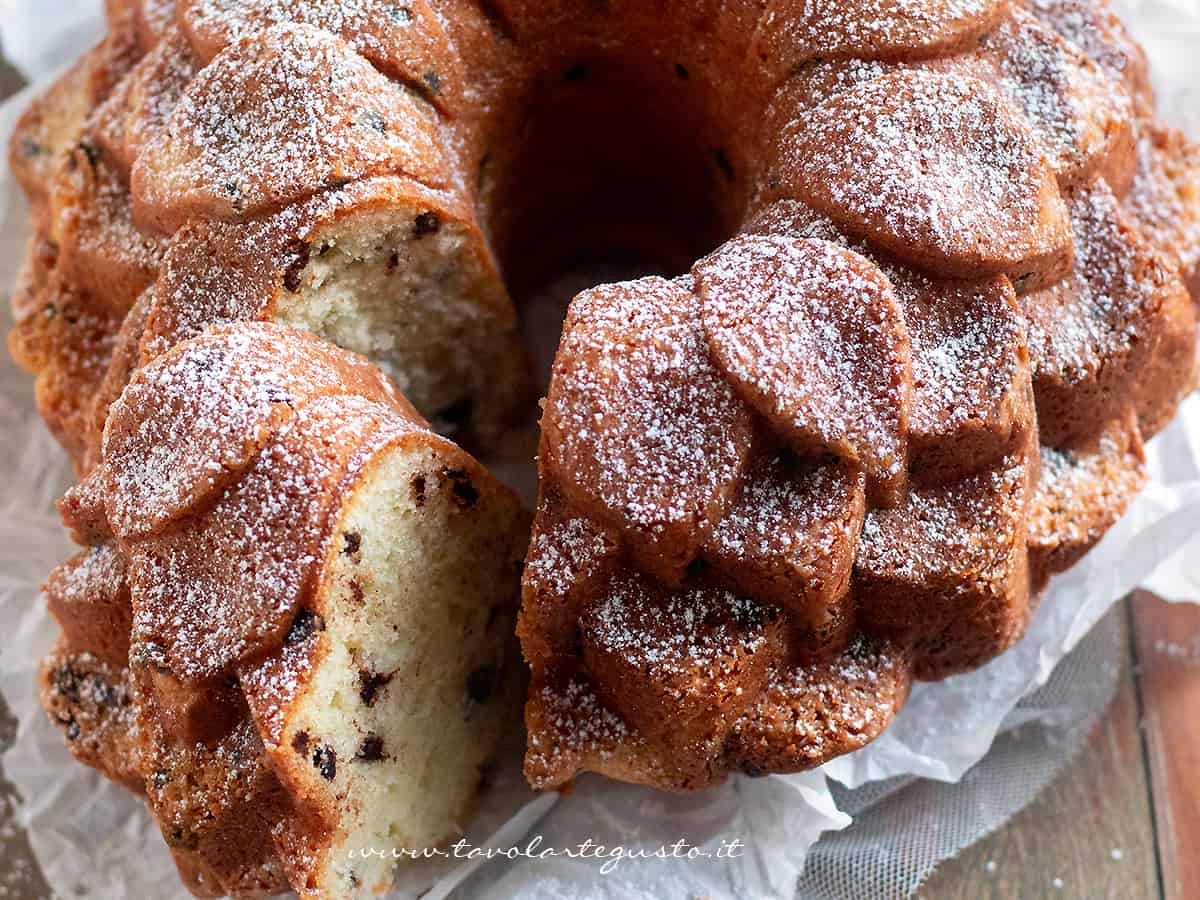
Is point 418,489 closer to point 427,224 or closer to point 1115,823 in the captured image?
point 427,224

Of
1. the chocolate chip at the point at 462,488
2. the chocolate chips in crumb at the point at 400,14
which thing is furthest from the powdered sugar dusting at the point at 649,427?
the chocolate chips in crumb at the point at 400,14

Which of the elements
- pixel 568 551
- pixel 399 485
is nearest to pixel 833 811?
pixel 568 551

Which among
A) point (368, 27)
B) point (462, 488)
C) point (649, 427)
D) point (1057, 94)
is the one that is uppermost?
point (368, 27)

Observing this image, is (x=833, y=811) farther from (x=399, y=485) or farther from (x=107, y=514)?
(x=107, y=514)

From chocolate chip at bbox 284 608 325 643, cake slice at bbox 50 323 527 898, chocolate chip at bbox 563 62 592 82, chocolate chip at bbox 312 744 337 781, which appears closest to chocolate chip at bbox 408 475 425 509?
cake slice at bbox 50 323 527 898

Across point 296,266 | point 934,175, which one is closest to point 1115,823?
point 934,175

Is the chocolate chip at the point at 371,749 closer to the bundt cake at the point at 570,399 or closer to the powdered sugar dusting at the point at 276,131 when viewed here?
the bundt cake at the point at 570,399

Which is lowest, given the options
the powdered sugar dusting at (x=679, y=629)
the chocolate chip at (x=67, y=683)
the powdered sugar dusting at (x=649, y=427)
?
the chocolate chip at (x=67, y=683)
